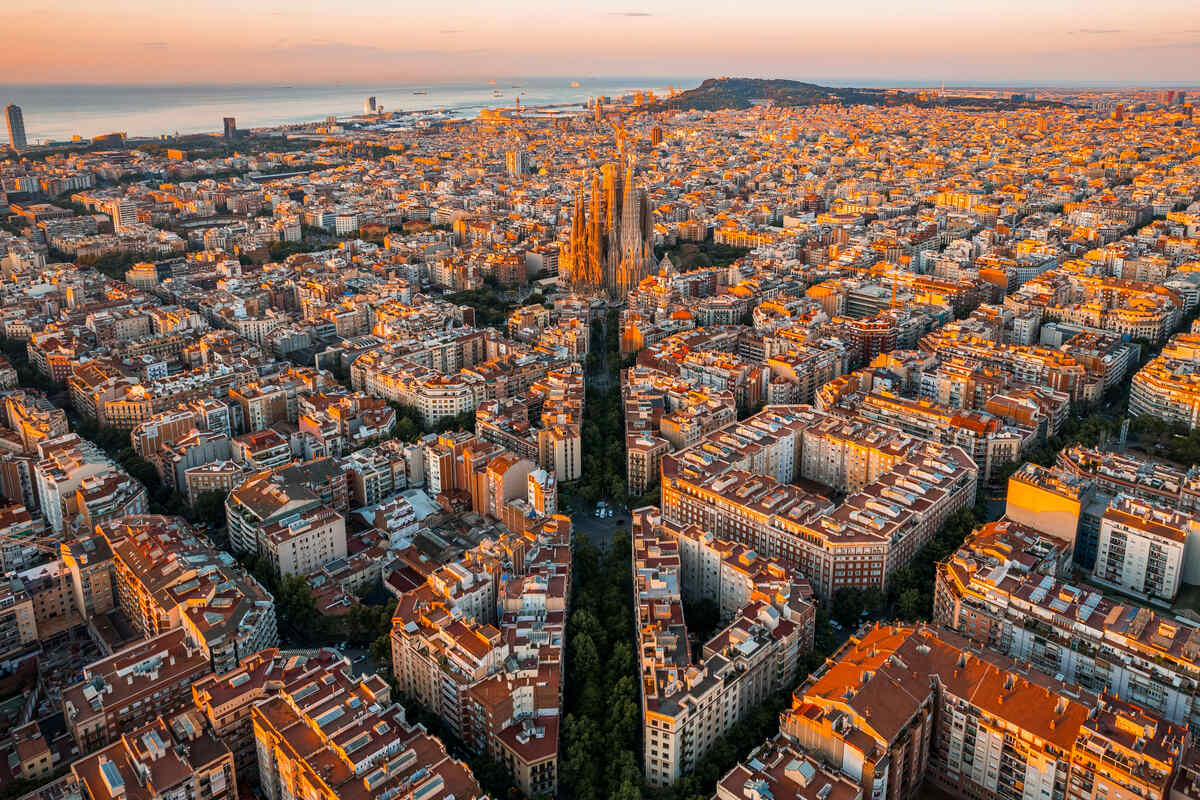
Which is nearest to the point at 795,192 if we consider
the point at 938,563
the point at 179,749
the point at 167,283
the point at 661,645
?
the point at 167,283

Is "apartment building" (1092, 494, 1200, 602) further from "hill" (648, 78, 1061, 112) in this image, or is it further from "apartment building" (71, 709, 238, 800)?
"hill" (648, 78, 1061, 112)

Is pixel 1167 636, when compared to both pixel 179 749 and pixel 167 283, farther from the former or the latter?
pixel 167 283

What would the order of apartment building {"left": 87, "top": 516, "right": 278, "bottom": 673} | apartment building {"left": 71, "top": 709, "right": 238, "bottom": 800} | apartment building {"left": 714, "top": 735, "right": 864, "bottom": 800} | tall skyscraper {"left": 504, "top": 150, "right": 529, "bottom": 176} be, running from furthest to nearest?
tall skyscraper {"left": 504, "top": 150, "right": 529, "bottom": 176}
apartment building {"left": 87, "top": 516, "right": 278, "bottom": 673}
apartment building {"left": 71, "top": 709, "right": 238, "bottom": 800}
apartment building {"left": 714, "top": 735, "right": 864, "bottom": 800}

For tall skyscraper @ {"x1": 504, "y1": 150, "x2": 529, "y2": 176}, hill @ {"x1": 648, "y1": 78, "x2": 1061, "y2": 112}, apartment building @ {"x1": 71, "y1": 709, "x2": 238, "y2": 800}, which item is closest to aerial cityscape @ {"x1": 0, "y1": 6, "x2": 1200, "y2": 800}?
apartment building @ {"x1": 71, "y1": 709, "x2": 238, "y2": 800}

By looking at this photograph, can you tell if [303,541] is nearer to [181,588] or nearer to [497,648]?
[181,588]

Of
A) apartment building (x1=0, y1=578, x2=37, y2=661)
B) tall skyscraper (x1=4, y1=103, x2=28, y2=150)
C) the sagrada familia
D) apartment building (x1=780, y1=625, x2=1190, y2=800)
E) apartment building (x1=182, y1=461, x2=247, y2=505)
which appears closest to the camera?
apartment building (x1=780, y1=625, x2=1190, y2=800)

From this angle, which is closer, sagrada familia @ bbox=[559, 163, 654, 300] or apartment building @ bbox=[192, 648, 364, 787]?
apartment building @ bbox=[192, 648, 364, 787]

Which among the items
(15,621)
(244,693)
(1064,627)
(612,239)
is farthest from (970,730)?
(612,239)
